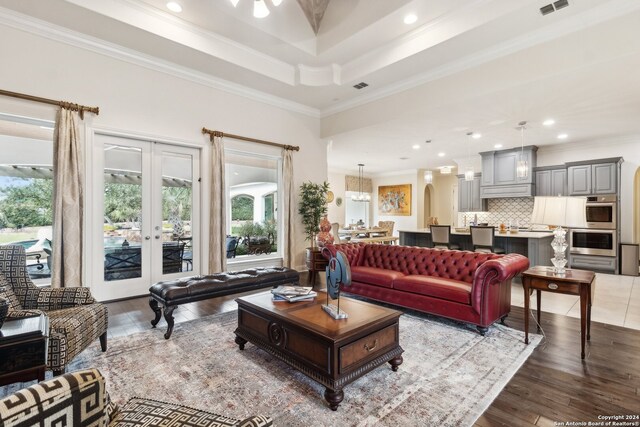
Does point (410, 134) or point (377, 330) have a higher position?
point (410, 134)

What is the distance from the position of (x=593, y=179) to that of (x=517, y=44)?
16.5 ft

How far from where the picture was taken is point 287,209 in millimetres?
6402

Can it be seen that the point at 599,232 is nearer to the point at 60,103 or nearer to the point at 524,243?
the point at 524,243

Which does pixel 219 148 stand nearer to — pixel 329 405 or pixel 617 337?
pixel 329 405

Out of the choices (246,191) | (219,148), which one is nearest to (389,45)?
(219,148)

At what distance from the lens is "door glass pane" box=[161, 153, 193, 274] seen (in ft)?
16.6

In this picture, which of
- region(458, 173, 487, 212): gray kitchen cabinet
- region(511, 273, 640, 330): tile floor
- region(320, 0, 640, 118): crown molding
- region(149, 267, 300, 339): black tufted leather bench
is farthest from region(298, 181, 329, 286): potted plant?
region(458, 173, 487, 212): gray kitchen cabinet

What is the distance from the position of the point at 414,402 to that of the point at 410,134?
6112mm

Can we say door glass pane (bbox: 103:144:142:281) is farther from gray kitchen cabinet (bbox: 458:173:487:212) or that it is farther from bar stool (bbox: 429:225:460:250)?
gray kitchen cabinet (bbox: 458:173:487:212)

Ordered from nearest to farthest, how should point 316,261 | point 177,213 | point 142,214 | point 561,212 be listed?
point 561,212 → point 142,214 → point 177,213 → point 316,261

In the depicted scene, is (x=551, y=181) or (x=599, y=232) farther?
(x=551, y=181)

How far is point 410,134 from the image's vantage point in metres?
7.20

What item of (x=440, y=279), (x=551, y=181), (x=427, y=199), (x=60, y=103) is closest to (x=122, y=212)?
(x=60, y=103)

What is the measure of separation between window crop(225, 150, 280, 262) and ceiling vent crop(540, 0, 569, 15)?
4738 millimetres
